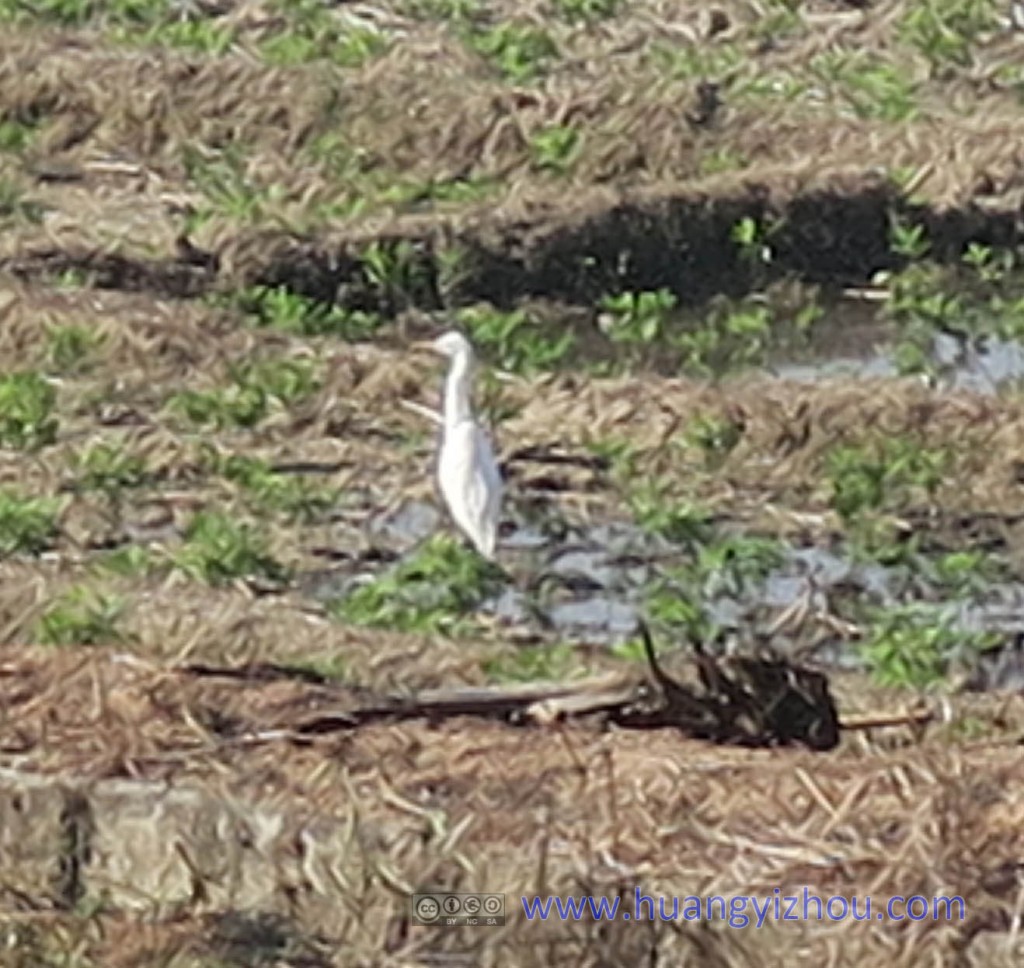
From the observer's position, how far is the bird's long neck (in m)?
9.55

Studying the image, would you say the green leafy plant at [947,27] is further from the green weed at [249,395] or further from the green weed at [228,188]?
the green weed at [249,395]

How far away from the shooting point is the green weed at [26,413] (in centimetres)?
1010


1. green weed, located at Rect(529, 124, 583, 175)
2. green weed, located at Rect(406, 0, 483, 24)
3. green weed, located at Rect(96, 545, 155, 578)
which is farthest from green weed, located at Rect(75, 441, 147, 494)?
green weed, located at Rect(406, 0, 483, 24)

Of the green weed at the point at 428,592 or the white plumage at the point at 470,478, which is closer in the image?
the green weed at the point at 428,592

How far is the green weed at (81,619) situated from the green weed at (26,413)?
1.79 m

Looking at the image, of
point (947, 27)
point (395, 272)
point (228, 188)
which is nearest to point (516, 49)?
point (947, 27)

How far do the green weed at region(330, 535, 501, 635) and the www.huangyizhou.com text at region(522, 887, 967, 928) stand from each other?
10.4ft

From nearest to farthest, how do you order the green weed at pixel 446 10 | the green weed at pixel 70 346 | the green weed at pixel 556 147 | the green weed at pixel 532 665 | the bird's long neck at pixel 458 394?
the green weed at pixel 532 665
the bird's long neck at pixel 458 394
the green weed at pixel 70 346
the green weed at pixel 556 147
the green weed at pixel 446 10

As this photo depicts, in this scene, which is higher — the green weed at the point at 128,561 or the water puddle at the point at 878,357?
the green weed at the point at 128,561

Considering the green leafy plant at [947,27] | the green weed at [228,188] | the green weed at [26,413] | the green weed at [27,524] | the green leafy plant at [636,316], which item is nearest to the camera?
the green weed at [27,524]

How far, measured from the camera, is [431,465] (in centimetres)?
992

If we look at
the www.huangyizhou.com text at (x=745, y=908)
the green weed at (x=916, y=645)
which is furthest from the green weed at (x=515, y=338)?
the www.huangyizhou.com text at (x=745, y=908)

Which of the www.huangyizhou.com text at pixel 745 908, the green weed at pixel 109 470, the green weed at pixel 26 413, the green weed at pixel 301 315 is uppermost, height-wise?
the www.huangyizhou.com text at pixel 745 908

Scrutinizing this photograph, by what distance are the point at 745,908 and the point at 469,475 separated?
389 cm
